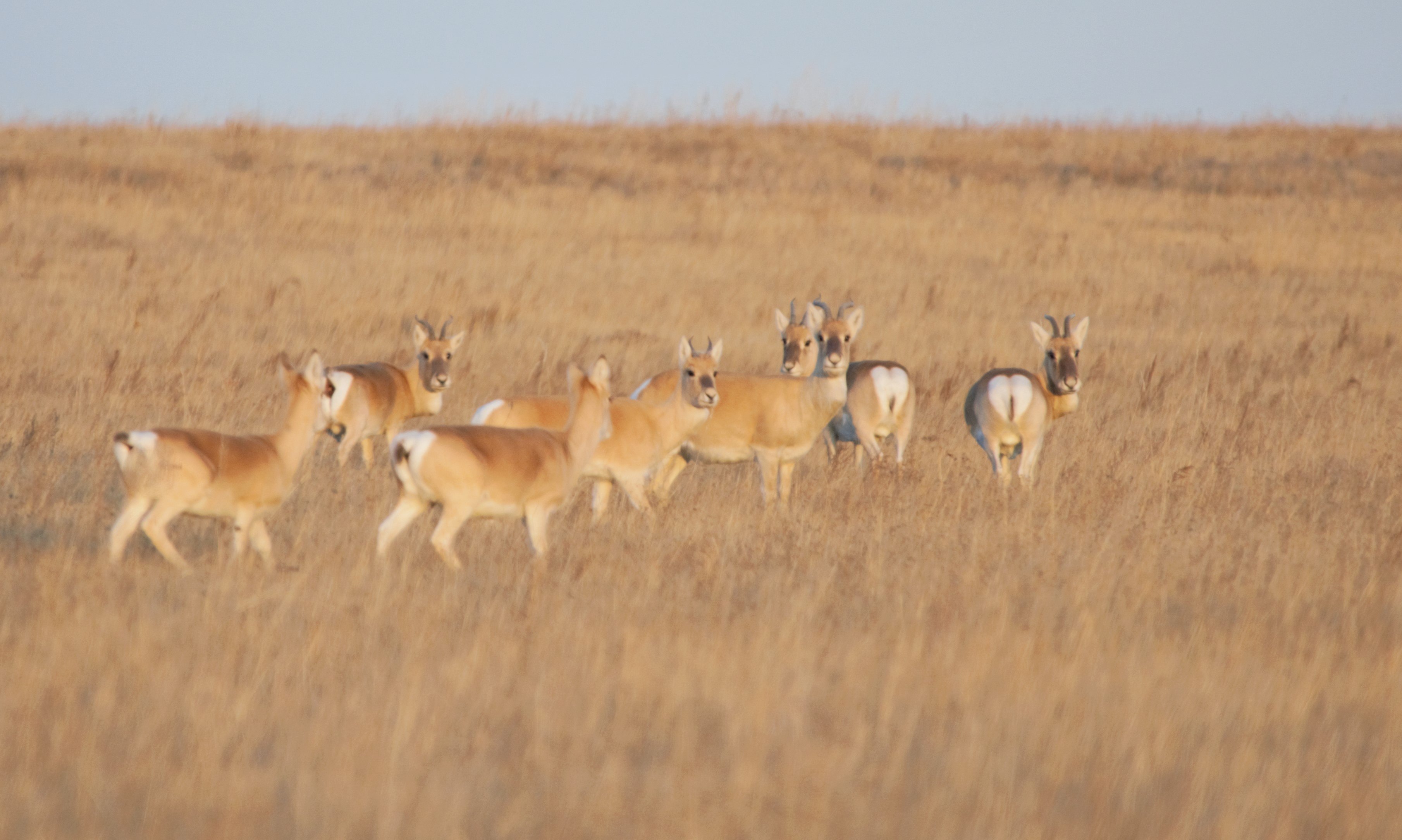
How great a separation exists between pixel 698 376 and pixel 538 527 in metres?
2.10

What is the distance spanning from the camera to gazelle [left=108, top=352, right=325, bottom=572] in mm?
5809

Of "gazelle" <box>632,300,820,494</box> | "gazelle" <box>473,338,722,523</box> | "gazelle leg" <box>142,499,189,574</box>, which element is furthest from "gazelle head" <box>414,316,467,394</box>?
"gazelle leg" <box>142,499,189,574</box>

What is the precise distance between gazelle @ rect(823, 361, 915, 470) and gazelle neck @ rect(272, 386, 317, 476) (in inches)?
168

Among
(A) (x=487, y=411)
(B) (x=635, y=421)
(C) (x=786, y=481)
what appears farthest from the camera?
(C) (x=786, y=481)

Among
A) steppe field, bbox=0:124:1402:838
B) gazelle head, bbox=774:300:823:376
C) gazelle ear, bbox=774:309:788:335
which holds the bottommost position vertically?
steppe field, bbox=0:124:1402:838

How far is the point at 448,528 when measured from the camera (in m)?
6.33

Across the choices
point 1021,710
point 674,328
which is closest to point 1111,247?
point 674,328

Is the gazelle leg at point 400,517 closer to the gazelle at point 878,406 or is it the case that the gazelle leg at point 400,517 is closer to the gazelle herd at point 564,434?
the gazelle herd at point 564,434

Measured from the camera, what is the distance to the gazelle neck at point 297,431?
21.5ft

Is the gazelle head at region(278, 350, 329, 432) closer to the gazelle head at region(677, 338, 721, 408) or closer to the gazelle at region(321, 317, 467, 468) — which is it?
the gazelle head at region(677, 338, 721, 408)

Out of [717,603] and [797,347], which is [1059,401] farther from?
[717,603]

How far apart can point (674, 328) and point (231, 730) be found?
42.9ft

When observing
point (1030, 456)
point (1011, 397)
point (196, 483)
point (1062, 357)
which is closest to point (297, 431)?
point (196, 483)

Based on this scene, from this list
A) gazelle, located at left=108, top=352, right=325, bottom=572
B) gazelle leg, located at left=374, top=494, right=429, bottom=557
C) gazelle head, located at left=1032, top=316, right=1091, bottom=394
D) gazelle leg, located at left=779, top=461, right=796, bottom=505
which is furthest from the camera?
gazelle head, located at left=1032, top=316, right=1091, bottom=394
